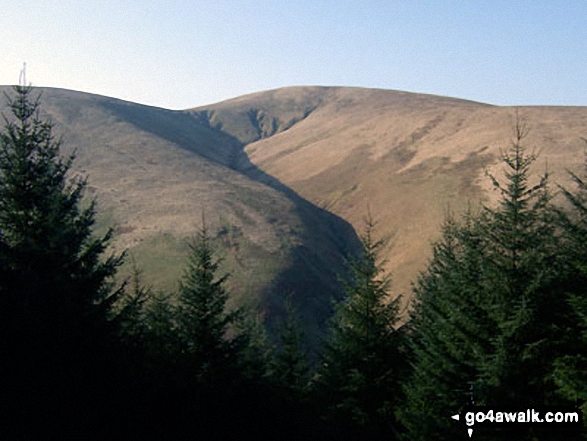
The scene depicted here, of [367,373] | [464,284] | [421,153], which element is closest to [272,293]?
[367,373]

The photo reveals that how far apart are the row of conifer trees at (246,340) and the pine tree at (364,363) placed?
0.06 m

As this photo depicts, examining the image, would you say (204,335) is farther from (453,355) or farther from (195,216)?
(195,216)

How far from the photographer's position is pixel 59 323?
13516 millimetres

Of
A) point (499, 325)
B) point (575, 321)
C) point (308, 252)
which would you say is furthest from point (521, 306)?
point (308, 252)

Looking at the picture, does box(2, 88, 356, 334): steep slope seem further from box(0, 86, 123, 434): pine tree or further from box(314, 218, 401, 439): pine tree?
box(0, 86, 123, 434): pine tree

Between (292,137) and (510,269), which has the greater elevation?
(292,137)

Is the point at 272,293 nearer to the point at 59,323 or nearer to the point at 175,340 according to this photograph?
the point at 175,340

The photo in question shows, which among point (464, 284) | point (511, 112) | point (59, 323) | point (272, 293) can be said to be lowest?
point (272, 293)

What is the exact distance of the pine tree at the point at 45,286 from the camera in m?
11.9

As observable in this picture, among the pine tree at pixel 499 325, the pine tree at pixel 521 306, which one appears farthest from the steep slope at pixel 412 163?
the pine tree at pixel 521 306

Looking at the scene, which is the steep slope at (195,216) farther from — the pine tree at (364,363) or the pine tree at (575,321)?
the pine tree at (575,321)

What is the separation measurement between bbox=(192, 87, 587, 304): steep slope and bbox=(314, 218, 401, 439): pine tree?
39.7 meters

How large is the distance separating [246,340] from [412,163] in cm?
9628

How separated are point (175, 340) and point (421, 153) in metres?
103
